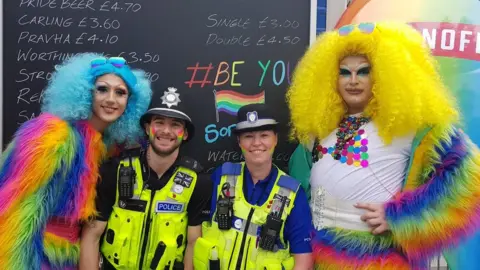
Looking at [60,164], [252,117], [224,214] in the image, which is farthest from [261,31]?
[60,164]

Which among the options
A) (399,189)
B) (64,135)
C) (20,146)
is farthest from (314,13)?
(20,146)

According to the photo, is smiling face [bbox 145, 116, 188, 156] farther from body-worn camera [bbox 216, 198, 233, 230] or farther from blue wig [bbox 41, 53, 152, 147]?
body-worn camera [bbox 216, 198, 233, 230]

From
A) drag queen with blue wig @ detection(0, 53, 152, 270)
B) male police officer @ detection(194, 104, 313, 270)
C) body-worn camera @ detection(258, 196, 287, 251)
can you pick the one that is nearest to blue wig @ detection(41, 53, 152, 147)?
drag queen with blue wig @ detection(0, 53, 152, 270)

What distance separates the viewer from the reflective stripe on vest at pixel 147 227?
7.41 feet

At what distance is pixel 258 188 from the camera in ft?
7.68

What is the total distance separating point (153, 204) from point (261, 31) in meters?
1.35

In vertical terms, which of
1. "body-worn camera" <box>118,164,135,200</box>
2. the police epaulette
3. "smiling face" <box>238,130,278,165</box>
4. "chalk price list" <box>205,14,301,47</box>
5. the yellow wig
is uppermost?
"chalk price list" <box>205,14,301,47</box>

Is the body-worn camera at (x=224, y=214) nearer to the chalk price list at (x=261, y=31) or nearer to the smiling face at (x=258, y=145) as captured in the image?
the smiling face at (x=258, y=145)

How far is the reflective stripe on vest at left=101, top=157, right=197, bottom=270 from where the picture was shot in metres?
2.26

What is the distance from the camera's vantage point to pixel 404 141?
91.1 inches

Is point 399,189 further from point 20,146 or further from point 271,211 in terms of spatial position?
point 20,146

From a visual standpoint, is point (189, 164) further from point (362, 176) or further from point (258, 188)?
point (362, 176)

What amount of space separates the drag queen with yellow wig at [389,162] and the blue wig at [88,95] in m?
1.07

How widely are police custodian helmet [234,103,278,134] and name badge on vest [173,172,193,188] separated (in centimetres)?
37
